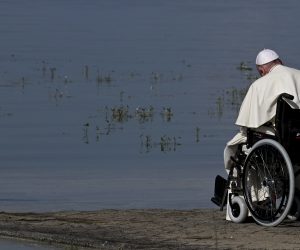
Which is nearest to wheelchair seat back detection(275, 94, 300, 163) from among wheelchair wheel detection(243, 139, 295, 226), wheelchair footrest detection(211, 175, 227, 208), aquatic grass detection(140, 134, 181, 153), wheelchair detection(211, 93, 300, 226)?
wheelchair detection(211, 93, 300, 226)

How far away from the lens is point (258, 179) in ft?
43.8

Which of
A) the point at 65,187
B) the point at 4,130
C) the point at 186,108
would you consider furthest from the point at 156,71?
the point at 65,187

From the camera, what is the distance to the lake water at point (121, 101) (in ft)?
56.5

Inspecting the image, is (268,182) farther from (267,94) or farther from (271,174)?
(267,94)

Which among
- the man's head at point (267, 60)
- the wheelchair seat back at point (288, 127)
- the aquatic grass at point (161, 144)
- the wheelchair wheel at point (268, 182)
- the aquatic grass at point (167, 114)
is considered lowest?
the aquatic grass at point (161, 144)

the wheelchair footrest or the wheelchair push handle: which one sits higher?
the wheelchair push handle

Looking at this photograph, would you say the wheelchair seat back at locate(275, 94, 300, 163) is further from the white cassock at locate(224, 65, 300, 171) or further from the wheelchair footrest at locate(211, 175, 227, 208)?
the wheelchair footrest at locate(211, 175, 227, 208)

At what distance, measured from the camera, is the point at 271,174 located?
13.1 m

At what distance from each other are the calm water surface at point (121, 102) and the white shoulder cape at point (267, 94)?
278cm

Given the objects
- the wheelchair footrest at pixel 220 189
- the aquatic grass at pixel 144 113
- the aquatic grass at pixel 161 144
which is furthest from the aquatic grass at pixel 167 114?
the wheelchair footrest at pixel 220 189

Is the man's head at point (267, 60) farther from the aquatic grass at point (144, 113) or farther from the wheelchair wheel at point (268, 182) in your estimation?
the aquatic grass at point (144, 113)

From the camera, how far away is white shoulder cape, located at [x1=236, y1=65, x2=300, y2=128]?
521 inches

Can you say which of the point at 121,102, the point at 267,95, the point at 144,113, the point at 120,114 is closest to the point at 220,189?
the point at 267,95

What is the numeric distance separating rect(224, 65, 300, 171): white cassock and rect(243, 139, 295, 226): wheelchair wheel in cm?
26
